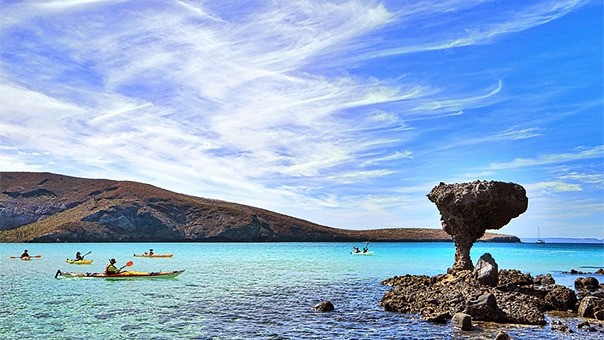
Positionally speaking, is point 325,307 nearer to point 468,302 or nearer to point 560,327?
point 468,302

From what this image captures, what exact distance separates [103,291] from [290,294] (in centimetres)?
1428

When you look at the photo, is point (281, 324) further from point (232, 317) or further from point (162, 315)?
point (162, 315)

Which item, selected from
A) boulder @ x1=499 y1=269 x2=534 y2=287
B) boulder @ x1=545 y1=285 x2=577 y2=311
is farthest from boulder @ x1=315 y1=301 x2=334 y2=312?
boulder @ x1=499 y1=269 x2=534 y2=287

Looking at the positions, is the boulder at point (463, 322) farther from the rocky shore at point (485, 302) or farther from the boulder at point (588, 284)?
the boulder at point (588, 284)

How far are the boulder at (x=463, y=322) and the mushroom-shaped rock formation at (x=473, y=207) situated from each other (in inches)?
584

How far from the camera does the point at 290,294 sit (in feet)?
128

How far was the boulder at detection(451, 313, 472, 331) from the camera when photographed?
23.9 meters

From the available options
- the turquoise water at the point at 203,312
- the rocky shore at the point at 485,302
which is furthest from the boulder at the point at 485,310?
the turquoise water at the point at 203,312

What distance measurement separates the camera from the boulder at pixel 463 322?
23908 millimetres

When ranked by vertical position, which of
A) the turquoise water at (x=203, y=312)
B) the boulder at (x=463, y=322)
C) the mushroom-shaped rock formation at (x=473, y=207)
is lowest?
the turquoise water at (x=203, y=312)

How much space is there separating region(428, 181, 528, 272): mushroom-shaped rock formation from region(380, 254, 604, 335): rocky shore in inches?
134

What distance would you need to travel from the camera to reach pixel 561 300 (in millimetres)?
30906

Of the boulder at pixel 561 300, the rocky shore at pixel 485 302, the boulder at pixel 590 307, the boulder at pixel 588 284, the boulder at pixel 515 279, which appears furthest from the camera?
the boulder at pixel 588 284

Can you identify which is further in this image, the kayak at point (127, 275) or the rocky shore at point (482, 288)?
the kayak at point (127, 275)
